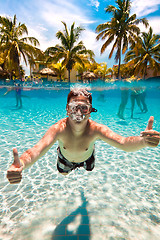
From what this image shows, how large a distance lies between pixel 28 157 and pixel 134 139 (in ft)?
3.75

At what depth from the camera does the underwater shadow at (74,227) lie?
2.28m

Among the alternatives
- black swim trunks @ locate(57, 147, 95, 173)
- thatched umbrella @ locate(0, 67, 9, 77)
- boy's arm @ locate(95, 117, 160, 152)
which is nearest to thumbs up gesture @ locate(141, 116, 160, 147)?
boy's arm @ locate(95, 117, 160, 152)

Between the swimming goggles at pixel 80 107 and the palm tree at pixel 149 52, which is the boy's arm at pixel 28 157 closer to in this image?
the swimming goggles at pixel 80 107

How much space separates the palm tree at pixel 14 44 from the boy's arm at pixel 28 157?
20.3 metres

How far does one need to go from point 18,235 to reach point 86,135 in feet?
6.25

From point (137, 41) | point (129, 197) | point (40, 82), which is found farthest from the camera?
point (40, 82)

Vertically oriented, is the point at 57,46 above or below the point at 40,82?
above

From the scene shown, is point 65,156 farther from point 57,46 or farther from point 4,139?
point 57,46

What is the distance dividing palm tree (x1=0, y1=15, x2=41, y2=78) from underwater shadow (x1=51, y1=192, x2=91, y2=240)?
67.2ft

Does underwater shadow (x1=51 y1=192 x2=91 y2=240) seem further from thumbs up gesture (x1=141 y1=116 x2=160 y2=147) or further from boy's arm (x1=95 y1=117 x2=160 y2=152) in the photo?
thumbs up gesture (x1=141 y1=116 x2=160 y2=147)

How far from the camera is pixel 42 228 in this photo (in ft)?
7.84

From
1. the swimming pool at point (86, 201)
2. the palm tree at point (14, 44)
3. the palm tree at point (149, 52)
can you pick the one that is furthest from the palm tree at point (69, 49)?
the swimming pool at point (86, 201)

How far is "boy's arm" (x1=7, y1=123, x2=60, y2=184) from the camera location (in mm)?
1218

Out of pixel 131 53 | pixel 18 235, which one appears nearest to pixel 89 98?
pixel 18 235
